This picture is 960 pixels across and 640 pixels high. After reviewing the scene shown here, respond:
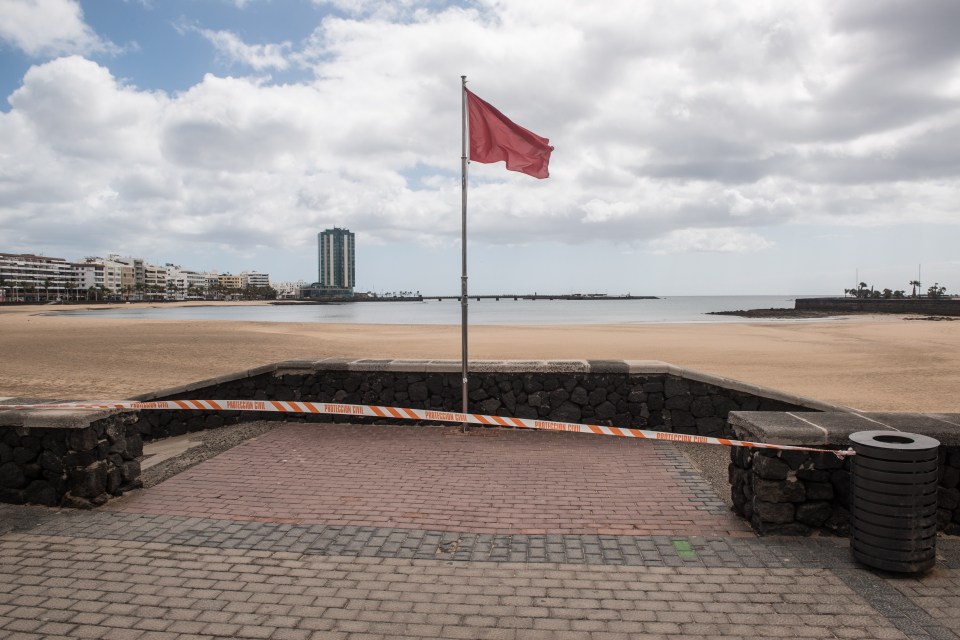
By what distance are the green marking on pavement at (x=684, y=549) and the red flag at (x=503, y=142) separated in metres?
5.47

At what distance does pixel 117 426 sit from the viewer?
555 centimetres

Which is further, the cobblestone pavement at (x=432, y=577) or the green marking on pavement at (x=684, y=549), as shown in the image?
the green marking on pavement at (x=684, y=549)

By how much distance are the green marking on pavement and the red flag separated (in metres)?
5.47

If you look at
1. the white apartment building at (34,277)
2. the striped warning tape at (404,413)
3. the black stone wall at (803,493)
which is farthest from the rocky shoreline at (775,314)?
the white apartment building at (34,277)

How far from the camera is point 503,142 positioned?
816cm

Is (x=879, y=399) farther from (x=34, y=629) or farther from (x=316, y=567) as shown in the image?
(x=34, y=629)

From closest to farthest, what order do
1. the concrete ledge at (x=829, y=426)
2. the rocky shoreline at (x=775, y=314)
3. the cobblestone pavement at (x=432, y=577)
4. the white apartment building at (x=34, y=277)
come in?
1. the cobblestone pavement at (x=432, y=577)
2. the concrete ledge at (x=829, y=426)
3. the rocky shoreline at (x=775, y=314)
4. the white apartment building at (x=34, y=277)

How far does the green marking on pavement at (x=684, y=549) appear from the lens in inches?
164

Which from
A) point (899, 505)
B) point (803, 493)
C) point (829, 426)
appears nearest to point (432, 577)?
point (803, 493)

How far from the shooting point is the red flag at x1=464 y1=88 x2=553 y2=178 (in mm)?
7992

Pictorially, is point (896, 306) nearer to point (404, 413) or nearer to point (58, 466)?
point (404, 413)

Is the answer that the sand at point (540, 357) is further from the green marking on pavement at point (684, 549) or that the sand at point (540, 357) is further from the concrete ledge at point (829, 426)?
the green marking on pavement at point (684, 549)

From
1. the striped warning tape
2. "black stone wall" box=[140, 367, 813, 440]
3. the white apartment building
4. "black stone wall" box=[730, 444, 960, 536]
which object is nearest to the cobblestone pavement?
"black stone wall" box=[730, 444, 960, 536]

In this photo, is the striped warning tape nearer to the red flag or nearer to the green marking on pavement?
the green marking on pavement
